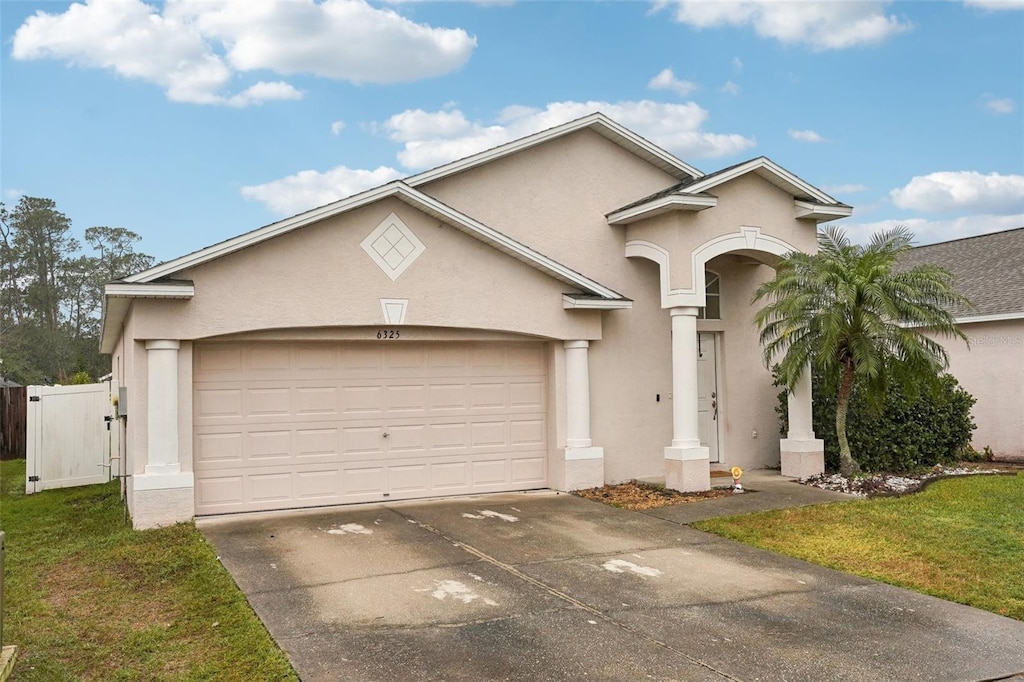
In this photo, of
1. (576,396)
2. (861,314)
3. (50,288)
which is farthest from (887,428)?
(50,288)

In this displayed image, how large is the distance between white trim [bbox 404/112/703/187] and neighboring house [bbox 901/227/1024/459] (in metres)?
6.54

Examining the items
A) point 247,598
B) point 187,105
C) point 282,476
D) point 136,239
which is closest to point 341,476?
point 282,476

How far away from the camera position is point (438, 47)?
660 inches

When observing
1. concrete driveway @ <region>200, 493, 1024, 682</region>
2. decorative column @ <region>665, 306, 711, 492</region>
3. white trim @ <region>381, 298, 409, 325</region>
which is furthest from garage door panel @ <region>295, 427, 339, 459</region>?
decorative column @ <region>665, 306, 711, 492</region>

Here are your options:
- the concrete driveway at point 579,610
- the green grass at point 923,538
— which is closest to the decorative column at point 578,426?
the concrete driveway at point 579,610

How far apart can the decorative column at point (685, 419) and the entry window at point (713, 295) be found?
5.85 ft

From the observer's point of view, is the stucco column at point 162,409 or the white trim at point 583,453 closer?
the stucco column at point 162,409

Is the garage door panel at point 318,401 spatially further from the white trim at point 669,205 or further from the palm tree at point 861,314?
the palm tree at point 861,314

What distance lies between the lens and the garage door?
10.6 meters

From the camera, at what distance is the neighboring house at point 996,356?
16.5m

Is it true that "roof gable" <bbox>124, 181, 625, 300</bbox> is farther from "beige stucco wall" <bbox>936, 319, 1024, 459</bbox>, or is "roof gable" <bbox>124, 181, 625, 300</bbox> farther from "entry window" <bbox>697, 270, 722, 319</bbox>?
"beige stucco wall" <bbox>936, 319, 1024, 459</bbox>

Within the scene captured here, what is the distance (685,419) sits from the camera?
12102 millimetres

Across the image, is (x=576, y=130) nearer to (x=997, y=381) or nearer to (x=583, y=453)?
(x=583, y=453)

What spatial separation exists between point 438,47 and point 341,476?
9.53m
